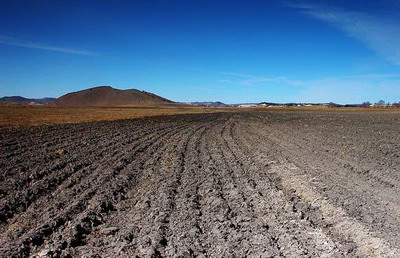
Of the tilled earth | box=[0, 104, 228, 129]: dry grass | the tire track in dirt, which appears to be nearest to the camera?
the tire track in dirt

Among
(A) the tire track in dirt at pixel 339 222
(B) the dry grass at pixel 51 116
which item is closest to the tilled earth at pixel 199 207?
(A) the tire track in dirt at pixel 339 222

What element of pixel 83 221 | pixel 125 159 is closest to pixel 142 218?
pixel 83 221

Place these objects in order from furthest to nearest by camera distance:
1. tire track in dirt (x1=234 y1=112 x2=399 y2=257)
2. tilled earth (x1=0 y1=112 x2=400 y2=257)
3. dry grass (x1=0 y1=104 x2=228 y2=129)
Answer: dry grass (x1=0 y1=104 x2=228 y2=129) → tilled earth (x1=0 y1=112 x2=400 y2=257) → tire track in dirt (x1=234 y1=112 x2=399 y2=257)

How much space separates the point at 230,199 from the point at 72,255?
13.4ft

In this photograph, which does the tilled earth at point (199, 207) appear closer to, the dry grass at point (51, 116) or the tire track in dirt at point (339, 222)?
the tire track in dirt at point (339, 222)

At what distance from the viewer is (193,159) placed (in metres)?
14.7

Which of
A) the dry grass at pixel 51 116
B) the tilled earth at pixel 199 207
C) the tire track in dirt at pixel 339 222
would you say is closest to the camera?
the tire track in dirt at pixel 339 222

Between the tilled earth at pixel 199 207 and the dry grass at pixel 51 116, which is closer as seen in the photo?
the tilled earth at pixel 199 207

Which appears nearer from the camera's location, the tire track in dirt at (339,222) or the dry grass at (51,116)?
the tire track in dirt at (339,222)

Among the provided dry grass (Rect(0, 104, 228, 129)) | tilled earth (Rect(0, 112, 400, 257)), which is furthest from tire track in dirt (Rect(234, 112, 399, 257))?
dry grass (Rect(0, 104, 228, 129))

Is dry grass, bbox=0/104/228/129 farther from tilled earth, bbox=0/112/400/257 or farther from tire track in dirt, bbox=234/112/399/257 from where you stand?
tire track in dirt, bbox=234/112/399/257

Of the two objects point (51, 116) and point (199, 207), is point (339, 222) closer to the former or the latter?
point (199, 207)

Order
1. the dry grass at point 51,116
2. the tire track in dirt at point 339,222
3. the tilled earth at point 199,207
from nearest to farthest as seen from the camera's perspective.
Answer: the tire track in dirt at point 339,222
the tilled earth at point 199,207
the dry grass at point 51,116

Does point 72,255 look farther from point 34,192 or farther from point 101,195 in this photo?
point 34,192
